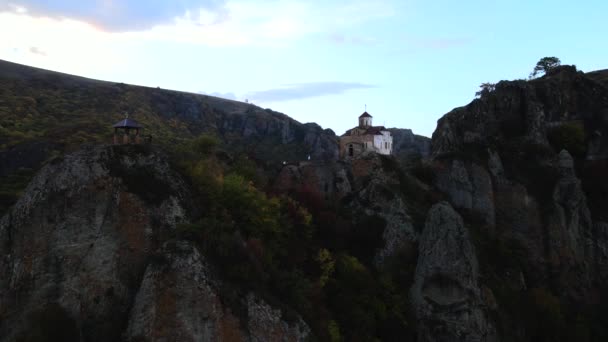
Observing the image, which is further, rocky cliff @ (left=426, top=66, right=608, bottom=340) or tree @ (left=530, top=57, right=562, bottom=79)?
tree @ (left=530, top=57, right=562, bottom=79)

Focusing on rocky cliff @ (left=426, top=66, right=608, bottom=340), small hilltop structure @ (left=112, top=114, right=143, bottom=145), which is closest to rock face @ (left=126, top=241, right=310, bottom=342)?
small hilltop structure @ (left=112, top=114, right=143, bottom=145)

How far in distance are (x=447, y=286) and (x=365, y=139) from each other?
130 ft

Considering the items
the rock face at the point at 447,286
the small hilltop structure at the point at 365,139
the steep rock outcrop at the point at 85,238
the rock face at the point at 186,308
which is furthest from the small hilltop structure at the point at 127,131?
the small hilltop structure at the point at 365,139

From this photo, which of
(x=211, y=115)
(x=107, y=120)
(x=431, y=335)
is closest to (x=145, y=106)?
(x=211, y=115)

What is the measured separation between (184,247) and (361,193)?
819 inches

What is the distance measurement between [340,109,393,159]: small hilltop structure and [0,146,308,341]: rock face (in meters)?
40.2

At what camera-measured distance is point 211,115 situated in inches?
6535

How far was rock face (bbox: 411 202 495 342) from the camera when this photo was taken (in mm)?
33938

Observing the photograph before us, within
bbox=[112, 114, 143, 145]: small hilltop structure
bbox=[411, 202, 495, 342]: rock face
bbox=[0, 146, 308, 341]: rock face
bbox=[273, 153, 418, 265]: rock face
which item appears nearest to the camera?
bbox=[0, 146, 308, 341]: rock face

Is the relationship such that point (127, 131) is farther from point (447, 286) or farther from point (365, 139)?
point (365, 139)

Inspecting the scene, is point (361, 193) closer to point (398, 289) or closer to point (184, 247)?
point (398, 289)

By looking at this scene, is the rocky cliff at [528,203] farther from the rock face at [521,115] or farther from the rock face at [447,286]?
the rock face at [447,286]

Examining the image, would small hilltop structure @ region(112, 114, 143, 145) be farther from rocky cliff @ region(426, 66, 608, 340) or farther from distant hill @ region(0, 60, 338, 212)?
distant hill @ region(0, 60, 338, 212)

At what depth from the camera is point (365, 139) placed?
72500 mm
